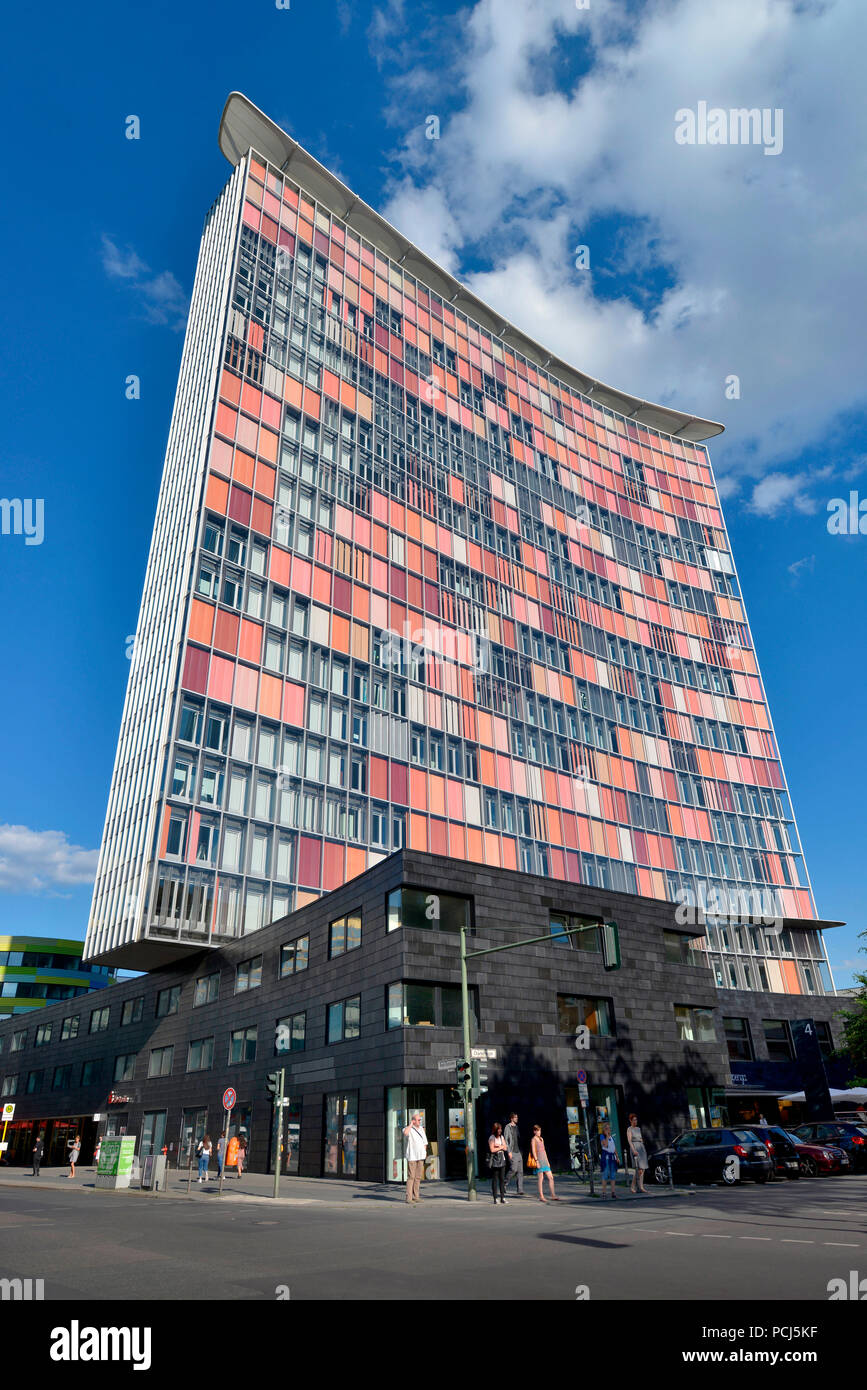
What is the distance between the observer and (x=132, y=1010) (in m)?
49.9

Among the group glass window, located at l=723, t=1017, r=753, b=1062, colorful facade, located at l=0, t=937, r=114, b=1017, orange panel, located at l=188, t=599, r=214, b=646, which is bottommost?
glass window, located at l=723, t=1017, r=753, b=1062

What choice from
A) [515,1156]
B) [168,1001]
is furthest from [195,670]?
[515,1156]

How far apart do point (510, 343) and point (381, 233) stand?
16.6 meters

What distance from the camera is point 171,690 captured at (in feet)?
136

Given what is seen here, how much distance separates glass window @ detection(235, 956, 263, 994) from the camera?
38406 millimetres

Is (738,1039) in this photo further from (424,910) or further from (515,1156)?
(515,1156)

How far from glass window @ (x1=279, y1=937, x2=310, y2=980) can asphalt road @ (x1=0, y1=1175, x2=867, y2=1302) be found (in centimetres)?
1533

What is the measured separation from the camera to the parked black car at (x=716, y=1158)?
22938 millimetres

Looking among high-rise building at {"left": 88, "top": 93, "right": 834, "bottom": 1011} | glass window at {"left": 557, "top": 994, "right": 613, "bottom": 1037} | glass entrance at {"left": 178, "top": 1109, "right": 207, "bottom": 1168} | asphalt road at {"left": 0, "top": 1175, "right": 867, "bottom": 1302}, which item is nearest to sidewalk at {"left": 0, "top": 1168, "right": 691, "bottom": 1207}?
asphalt road at {"left": 0, "top": 1175, "right": 867, "bottom": 1302}

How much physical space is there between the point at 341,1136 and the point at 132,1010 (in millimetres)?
24440

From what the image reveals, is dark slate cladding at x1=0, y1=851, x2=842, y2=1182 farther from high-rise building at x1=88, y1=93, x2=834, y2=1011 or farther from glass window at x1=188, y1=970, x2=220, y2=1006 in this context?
high-rise building at x1=88, y1=93, x2=834, y2=1011

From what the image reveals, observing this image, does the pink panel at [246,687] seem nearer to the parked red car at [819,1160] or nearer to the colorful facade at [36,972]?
the parked red car at [819,1160]
